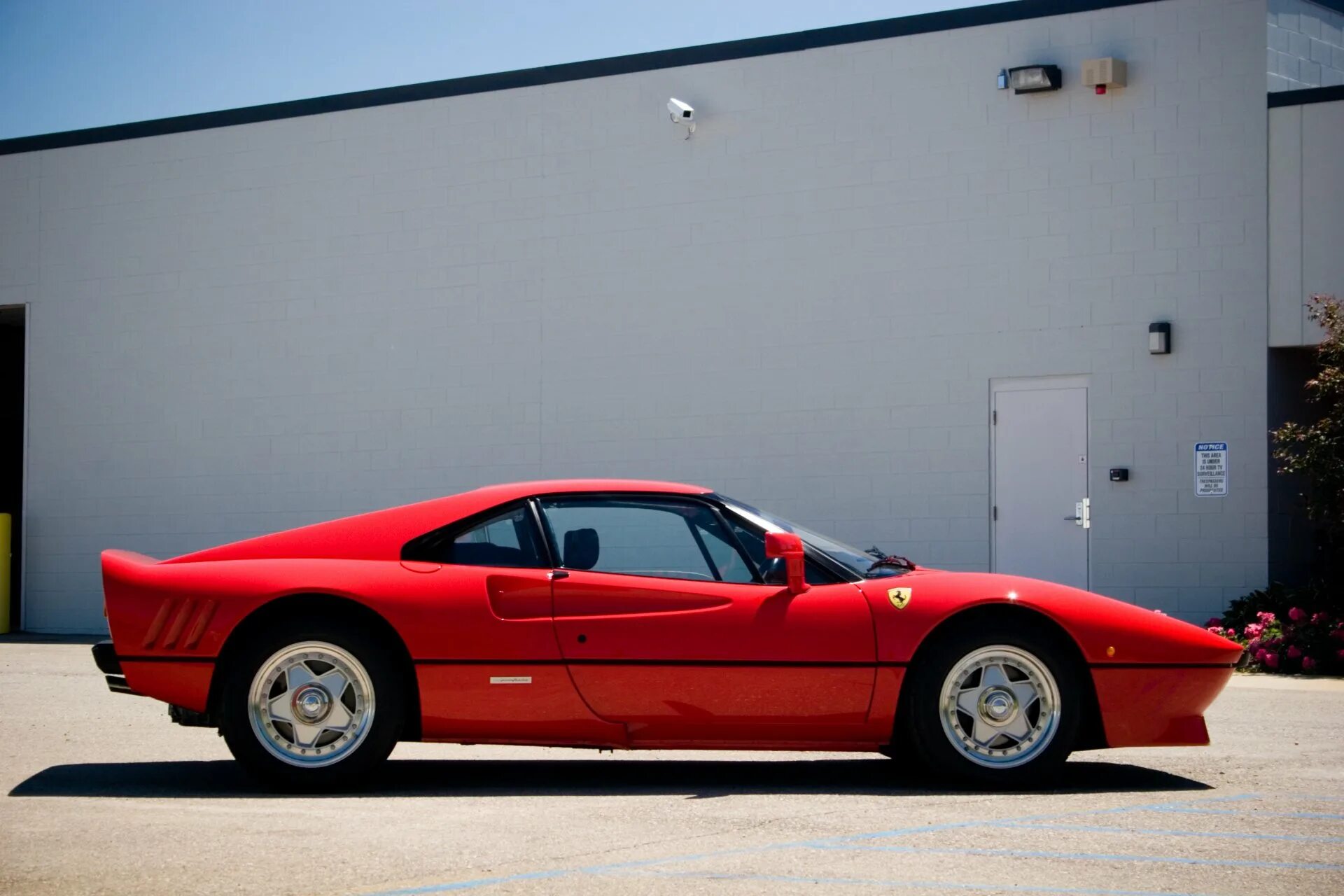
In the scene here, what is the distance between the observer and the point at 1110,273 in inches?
558

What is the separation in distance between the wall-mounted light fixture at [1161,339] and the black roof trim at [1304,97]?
215cm

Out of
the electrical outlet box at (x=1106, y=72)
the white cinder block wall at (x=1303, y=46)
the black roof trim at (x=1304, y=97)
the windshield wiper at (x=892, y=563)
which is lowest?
the windshield wiper at (x=892, y=563)

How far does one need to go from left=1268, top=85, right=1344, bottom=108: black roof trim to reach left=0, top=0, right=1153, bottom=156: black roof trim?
155 cm

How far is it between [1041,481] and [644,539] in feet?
28.1

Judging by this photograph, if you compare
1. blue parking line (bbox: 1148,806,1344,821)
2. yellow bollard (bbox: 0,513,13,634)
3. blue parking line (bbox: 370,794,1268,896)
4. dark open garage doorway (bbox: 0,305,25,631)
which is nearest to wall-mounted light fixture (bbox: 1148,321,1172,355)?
blue parking line (bbox: 370,794,1268,896)

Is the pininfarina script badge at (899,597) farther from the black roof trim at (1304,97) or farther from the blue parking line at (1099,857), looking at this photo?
the black roof trim at (1304,97)

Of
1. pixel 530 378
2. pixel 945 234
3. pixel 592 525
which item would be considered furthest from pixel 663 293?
pixel 592 525

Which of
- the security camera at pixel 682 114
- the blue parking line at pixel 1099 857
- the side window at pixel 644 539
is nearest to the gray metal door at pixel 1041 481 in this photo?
the security camera at pixel 682 114

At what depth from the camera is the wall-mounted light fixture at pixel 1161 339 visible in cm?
1382

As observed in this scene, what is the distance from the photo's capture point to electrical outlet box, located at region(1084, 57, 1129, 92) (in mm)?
14062

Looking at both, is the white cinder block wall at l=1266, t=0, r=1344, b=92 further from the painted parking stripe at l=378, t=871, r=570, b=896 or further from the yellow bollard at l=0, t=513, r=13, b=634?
the yellow bollard at l=0, t=513, r=13, b=634

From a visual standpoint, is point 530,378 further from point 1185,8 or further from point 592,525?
point 592,525

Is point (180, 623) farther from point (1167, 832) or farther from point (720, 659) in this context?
point (1167, 832)

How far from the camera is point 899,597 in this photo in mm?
6227
